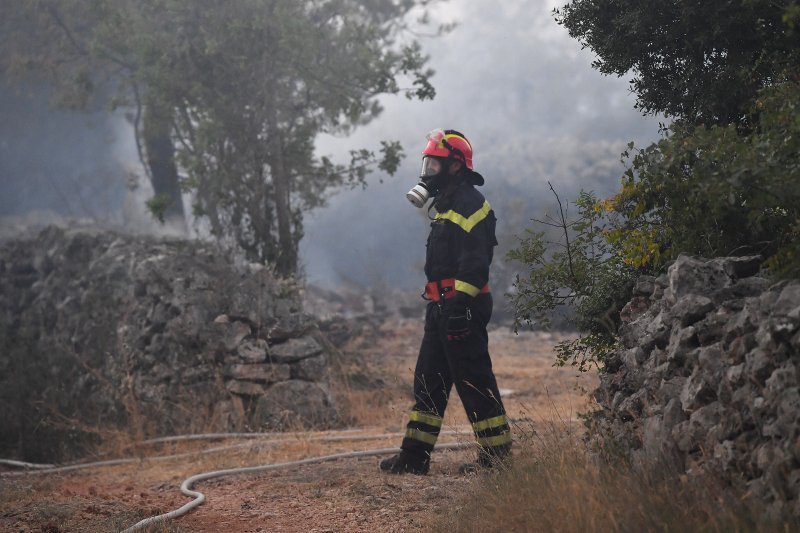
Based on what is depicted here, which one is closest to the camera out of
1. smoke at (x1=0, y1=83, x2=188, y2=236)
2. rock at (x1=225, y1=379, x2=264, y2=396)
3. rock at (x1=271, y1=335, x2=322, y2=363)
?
rock at (x1=225, y1=379, x2=264, y2=396)

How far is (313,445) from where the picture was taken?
8500mm

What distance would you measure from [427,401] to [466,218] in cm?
143

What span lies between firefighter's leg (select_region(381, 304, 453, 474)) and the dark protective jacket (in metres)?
0.36

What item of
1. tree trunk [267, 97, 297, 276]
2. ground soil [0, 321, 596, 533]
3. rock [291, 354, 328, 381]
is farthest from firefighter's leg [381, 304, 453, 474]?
tree trunk [267, 97, 297, 276]

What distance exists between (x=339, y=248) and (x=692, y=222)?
106 feet

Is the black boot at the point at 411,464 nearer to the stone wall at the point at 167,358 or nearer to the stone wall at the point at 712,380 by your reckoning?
the stone wall at the point at 712,380

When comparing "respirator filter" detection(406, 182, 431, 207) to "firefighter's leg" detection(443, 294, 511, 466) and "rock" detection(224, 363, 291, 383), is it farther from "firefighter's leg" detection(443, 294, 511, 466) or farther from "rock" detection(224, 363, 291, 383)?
"rock" detection(224, 363, 291, 383)

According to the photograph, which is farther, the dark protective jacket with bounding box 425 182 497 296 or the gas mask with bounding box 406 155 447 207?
the gas mask with bounding box 406 155 447 207

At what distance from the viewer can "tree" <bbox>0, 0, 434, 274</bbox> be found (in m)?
12.8

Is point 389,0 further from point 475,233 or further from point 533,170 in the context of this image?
point 533,170

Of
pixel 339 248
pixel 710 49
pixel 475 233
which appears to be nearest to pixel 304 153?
pixel 475 233

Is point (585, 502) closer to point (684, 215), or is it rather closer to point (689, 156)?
point (684, 215)

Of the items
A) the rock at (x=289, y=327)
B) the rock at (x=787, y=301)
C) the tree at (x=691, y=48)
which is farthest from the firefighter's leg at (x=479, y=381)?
the rock at (x=289, y=327)

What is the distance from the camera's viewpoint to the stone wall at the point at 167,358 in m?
9.59
